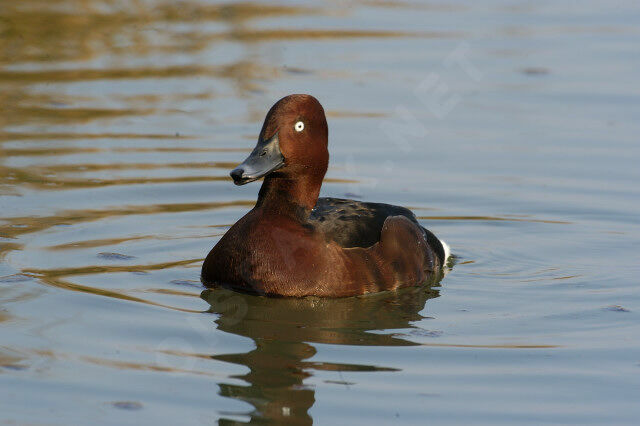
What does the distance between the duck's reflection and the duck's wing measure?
438 mm

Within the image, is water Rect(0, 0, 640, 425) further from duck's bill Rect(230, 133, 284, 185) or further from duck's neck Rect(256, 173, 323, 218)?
duck's bill Rect(230, 133, 284, 185)

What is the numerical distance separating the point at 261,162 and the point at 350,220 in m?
0.96

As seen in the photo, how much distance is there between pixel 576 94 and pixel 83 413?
899cm

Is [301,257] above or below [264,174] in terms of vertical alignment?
below

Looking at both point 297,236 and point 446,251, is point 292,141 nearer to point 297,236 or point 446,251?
point 297,236

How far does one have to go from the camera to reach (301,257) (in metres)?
7.89

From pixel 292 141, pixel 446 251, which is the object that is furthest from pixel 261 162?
pixel 446 251

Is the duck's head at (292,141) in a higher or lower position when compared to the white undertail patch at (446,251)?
higher

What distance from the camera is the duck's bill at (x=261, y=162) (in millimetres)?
7676

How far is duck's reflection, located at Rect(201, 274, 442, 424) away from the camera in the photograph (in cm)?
605

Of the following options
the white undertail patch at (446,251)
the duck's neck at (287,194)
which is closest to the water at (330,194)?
the white undertail patch at (446,251)

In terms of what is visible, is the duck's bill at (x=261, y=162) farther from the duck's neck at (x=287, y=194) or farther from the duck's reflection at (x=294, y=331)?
the duck's reflection at (x=294, y=331)

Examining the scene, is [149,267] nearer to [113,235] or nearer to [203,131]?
[113,235]

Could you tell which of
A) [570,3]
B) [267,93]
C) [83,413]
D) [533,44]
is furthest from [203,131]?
[570,3]
